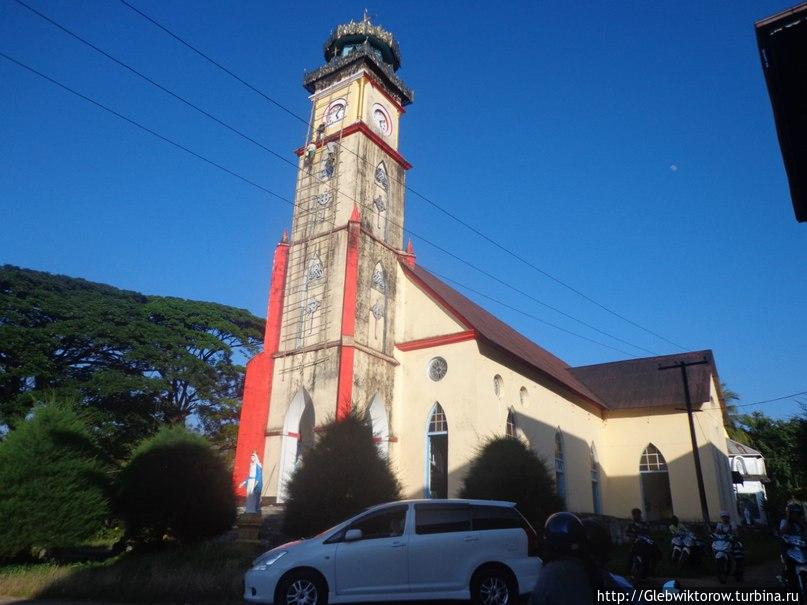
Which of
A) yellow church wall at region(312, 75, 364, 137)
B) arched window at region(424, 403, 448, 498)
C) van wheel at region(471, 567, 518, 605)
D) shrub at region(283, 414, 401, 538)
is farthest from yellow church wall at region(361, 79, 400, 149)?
van wheel at region(471, 567, 518, 605)

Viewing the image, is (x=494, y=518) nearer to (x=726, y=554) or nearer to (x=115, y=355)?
(x=726, y=554)

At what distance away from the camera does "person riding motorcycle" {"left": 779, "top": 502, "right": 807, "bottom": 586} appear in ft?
31.2

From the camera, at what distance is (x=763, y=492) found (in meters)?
43.7

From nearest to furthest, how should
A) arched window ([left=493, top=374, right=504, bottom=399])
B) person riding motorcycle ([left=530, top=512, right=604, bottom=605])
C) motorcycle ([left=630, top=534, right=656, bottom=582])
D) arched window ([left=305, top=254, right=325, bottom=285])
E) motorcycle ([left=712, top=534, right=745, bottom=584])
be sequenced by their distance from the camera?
person riding motorcycle ([left=530, top=512, right=604, bottom=605]) → motorcycle ([left=630, top=534, right=656, bottom=582]) → motorcycle ([left=712, top=534, right=745, bottom=584]) → arched window ([left=493, top=374, right=504, bottom=399]) → arched window ([left=305, top=254, right=325, bottom=285])

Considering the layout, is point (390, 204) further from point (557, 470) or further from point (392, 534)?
point (392, 534)

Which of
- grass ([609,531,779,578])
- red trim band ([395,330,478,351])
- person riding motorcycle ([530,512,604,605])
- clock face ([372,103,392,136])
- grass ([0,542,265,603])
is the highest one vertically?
clock face ([372,103,392,136])

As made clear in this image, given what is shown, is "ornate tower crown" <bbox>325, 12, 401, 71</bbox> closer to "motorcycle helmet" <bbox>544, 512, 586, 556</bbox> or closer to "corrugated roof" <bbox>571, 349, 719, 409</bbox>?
"corrugated roof" <bbox>571, 349, 719, 409</bbox>

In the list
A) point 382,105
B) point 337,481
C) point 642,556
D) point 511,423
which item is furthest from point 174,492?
point 382,105

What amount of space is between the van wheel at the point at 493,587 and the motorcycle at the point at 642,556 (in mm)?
3637

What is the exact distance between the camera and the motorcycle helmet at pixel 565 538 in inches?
121

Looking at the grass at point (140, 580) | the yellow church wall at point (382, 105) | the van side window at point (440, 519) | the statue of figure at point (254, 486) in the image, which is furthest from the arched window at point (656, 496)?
the grass at point (140, 580)

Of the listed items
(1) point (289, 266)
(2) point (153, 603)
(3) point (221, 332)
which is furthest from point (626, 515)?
(3) point (221, 332)

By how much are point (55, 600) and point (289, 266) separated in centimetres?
1592

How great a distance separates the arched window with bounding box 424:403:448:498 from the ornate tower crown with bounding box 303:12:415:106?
16.2m
